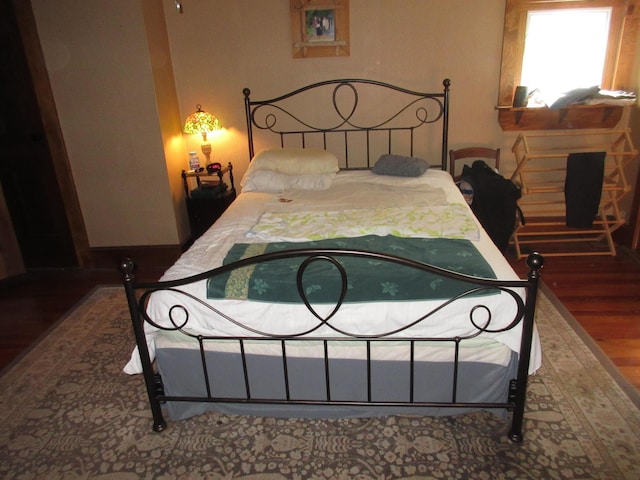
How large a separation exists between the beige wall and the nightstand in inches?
4.6

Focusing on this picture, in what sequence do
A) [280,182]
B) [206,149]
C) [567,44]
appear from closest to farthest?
1. [280,182]
2. [567,44]
3. [206,149]

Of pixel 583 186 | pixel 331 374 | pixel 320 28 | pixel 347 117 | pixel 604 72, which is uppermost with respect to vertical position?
pixel 320 28

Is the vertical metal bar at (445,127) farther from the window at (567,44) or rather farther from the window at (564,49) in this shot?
the window at (564,49)

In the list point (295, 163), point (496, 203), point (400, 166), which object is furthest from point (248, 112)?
point (496, 203)

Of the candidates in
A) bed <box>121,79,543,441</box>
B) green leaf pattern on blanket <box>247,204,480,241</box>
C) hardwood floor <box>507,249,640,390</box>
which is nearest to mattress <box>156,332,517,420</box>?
bed <box>121,79,543,441</box>

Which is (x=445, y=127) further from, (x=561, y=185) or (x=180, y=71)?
(x=180, y=71)

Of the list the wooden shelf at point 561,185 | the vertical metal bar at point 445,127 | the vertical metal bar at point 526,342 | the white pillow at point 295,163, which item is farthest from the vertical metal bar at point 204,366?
the wooden shelf at point 561,185

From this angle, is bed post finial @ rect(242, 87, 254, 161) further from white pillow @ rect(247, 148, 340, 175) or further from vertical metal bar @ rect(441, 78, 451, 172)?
vertical metal bar @ rect(441, 78, 451, 172)

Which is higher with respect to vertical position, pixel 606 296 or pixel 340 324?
pixel 340 324

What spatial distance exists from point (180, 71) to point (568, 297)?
10.7 feet

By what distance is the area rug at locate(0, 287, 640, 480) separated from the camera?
171 cm

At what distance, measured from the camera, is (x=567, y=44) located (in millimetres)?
3482

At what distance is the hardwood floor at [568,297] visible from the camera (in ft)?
8.04

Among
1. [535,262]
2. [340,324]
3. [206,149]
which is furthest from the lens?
[206,149]
